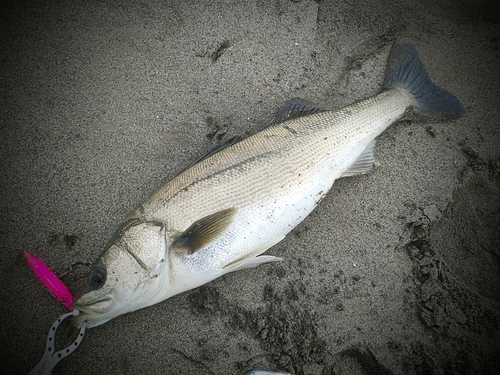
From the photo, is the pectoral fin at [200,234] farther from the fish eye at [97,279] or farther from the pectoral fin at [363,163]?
the pectoral fin at [363,163]

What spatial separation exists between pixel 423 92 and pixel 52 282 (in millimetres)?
3651

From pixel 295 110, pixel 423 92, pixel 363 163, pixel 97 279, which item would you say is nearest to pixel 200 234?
pixel 97 279

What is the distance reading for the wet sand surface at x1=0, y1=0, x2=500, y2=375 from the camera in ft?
8.20

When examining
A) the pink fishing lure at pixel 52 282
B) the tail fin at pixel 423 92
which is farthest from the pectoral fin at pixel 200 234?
the tail fin at pixel 423 92

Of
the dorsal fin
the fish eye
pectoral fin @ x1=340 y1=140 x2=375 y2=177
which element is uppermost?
the dorsal fin

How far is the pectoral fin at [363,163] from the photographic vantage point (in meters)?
2.73

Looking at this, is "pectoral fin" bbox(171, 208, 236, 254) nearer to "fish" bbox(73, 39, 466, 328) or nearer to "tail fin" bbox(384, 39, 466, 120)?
"fish" bbox(73, 39, 466, 328)

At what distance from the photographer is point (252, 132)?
3053 mm

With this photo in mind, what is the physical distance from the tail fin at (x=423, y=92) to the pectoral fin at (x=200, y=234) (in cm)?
212

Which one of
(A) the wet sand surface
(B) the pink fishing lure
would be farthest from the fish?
(A) the wet sand surface

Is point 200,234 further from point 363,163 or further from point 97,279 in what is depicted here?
Answer: point 363,163

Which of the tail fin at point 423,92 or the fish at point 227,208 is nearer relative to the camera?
the fish at point 227,208

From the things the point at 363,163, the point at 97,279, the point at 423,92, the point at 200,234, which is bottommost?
the point at 363,163

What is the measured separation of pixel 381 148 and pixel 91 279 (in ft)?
8.94
